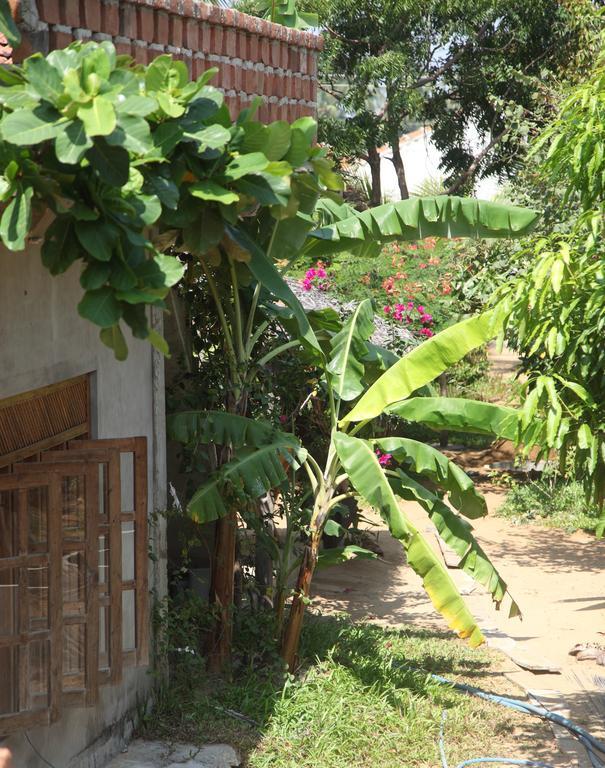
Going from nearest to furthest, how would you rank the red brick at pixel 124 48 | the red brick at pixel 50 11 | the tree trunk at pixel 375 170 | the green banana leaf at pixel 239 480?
1. the red brick at pixel 50 11
2. the red brick at pixel 124 48
3. the green banana leaf at pixel 239 480
4. the tree trunk at pixel 375 170

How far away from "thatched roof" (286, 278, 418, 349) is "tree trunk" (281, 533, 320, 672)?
Result: 443 centimetres

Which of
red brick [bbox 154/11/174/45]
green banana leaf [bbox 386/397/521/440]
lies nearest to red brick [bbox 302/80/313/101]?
red brick [bbox 154/11/174/45]

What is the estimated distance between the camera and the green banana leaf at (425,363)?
22.6 feet

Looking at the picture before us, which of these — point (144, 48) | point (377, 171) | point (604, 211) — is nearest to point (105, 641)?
point (144, 48)

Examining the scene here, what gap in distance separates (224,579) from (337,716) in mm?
1237

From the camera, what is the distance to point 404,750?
6.68 m

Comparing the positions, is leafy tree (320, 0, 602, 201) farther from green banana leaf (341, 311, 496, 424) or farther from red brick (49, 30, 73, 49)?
red brick (49, 30, 73, 49)

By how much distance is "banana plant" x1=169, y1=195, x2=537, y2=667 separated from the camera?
648 centimetres

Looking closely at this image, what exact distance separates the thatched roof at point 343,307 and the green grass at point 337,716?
468 centimetres

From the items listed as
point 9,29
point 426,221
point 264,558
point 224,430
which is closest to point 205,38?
point 9,29

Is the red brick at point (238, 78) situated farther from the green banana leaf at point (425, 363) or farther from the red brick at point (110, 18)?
the green banana leaf at point (425, 363)

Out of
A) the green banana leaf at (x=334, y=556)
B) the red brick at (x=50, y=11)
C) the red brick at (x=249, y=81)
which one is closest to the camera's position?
the red brick at (x=50, y=11)

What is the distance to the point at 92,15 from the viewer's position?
412 cm

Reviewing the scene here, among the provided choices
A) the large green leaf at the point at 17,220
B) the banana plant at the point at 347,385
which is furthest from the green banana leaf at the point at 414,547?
the large green leaf at the point at 17,220
